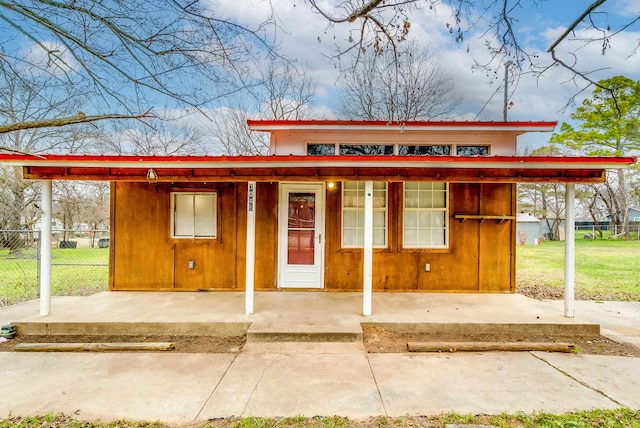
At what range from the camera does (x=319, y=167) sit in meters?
5.03

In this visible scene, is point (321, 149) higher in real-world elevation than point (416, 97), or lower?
lower

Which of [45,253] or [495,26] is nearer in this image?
[495,26]

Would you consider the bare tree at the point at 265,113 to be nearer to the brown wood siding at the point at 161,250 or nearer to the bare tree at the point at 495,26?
the brown wood siding at the point at 161,250

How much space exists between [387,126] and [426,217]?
2.03 m

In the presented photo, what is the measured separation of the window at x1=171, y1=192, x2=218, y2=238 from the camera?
21.7ft

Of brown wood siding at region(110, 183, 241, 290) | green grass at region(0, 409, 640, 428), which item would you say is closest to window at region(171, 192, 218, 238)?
brown wood siding at region(110, 183, 241, 290)

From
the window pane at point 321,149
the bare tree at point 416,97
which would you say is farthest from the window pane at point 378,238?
the bare tree at point 416,97

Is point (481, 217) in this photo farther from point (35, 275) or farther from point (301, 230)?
point (35, 275)

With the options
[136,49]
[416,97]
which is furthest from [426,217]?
[416,97]

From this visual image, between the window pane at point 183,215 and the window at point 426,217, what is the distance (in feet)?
14.3

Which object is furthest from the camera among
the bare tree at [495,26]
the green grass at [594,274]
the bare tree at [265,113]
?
the bare tree at [265,113]

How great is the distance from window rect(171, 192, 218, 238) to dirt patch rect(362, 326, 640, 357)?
3.76 meters

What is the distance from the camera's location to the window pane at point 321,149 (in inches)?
277

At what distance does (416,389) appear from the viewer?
331 cm
